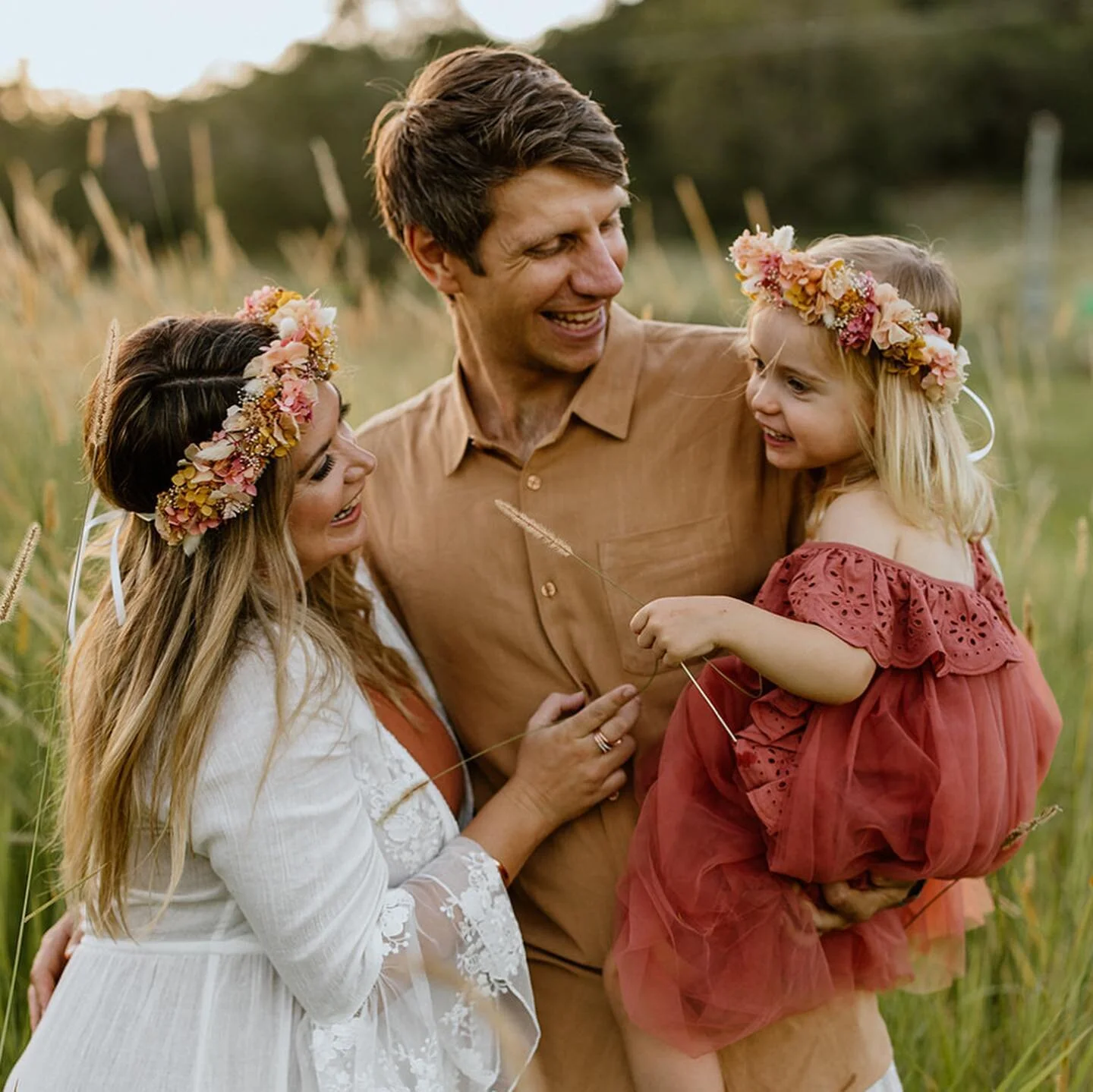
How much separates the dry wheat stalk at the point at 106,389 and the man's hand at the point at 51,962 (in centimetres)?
95

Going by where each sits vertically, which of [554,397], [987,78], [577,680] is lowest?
[987,78]

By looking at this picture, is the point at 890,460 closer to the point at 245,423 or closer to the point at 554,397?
the point at 554,397

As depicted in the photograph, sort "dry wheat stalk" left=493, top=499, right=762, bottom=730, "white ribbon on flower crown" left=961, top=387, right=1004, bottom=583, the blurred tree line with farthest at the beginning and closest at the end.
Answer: the blurred tree line → "white ribbon on flower crown" left=961, top=387, right=1004, bottom=583 → "dry wheat stalk" left=493, top=499, right=762, bottom=730

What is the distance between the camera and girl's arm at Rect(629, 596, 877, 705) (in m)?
2.29

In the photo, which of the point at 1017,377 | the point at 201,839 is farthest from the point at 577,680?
the point at 1017,377

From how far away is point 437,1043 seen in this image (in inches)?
93.2

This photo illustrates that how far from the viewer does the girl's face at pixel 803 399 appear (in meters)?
2.47

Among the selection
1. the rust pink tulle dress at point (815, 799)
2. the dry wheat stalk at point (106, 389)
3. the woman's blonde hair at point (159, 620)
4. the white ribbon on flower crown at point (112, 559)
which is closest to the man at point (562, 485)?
the rust pink tulle dress at point (815, 799)

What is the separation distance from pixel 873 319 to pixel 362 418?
222 cm

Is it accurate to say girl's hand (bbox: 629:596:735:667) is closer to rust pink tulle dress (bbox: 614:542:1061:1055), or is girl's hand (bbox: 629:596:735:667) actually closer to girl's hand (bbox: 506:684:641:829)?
rust pink tulle dress (bbox: 614:542:1061:1055)

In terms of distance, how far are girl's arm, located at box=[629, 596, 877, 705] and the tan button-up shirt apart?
37cm

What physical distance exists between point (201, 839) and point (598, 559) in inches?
37.4

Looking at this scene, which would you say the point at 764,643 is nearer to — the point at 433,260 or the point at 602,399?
the point at 602,399

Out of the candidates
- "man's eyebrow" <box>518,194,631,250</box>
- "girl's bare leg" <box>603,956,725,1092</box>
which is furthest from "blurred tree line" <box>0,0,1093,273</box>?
"girl's bare leg" <box>603,956,725,1092</box>
